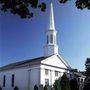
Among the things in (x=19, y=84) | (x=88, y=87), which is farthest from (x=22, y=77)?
(x=88, y=87)

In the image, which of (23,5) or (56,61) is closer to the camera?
(23,5)

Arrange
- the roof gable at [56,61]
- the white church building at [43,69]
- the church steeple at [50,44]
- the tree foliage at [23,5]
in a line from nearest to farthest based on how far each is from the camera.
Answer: the tree foliage at [23,5] → the white church building at [43,69] → the roof gable at [56,61] → the church steeple at [50,44]

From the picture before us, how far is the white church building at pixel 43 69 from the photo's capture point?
157 ft

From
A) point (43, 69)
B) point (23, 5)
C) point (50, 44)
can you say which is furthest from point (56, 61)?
point (23, 5)

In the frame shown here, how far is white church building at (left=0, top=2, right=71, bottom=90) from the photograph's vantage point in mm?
47844

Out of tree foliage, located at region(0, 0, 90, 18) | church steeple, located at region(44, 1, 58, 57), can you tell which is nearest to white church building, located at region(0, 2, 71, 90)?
church steeple, located at region(44, 1, 58, 57)

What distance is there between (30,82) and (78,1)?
138 feet

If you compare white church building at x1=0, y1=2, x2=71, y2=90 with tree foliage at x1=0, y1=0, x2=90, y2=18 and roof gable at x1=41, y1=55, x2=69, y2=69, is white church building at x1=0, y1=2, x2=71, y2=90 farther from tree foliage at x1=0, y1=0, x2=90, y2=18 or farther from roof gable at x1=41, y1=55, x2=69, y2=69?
tree foliage at x1=0, y1=0, x2=90, y2=18

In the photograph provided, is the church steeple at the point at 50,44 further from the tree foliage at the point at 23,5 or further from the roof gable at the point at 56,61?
the tree foliage at the point at 23,5

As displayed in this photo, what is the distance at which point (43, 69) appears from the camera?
4788 centimetres

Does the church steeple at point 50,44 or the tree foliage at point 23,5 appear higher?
the church steeple at point 50,44

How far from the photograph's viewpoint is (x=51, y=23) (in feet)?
176

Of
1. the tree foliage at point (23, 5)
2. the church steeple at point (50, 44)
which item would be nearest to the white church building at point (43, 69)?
the church steeple at point (50, 44)

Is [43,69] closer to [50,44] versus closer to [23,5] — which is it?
[50,44]
